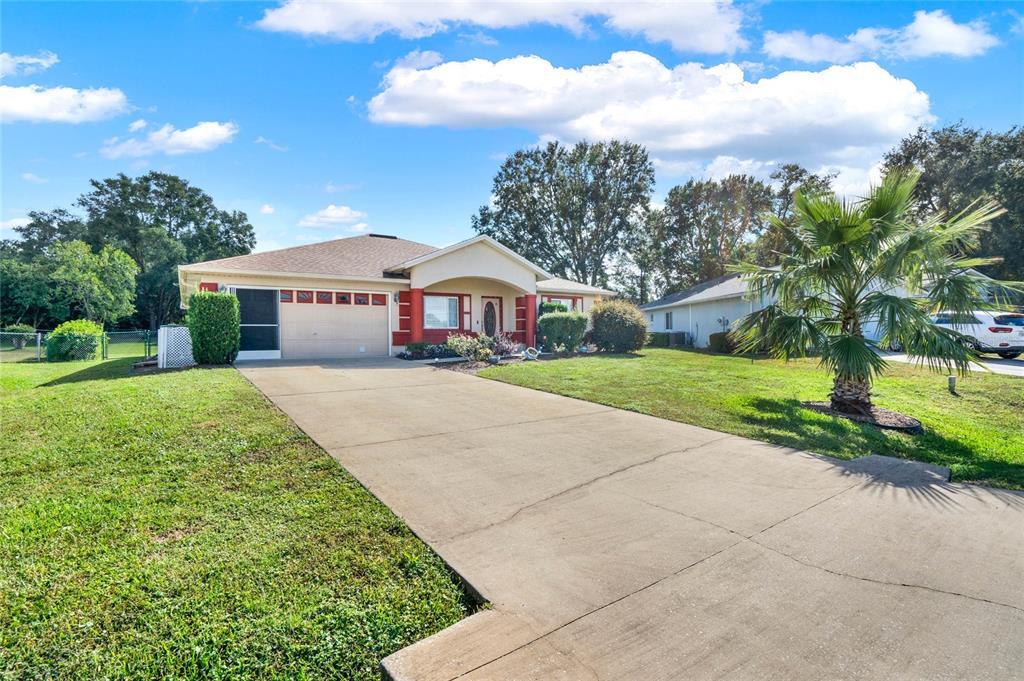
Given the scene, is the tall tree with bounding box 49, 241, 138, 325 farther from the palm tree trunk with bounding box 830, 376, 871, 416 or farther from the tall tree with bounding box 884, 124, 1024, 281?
→ the tall tree with bounding box 884, 124, 1024, 281

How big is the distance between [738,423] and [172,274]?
4646 cm

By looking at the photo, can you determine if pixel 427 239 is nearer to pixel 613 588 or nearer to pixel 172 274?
pixel 613 588

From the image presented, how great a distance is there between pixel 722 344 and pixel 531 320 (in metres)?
8.18

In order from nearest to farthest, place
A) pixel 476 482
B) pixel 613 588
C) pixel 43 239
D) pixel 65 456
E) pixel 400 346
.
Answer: pixel 613 588 → pixel 476 482 → pixel 65 456 → pixel 400 346 → pixel 43 239

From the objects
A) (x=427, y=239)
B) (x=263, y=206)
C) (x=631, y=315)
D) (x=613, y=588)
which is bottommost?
(x=613, y=588)

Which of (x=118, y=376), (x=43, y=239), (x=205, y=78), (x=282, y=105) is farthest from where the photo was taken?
(x=43, y=239)

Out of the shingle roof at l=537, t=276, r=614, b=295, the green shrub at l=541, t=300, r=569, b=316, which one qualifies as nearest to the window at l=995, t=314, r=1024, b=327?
the shingle roof at l=537, t=276, r=614, b=295

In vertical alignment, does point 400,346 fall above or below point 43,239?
below

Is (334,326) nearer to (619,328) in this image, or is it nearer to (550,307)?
(550,307)

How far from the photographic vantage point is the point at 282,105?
1424 centimetres

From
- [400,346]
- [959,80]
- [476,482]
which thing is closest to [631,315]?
[400,346]

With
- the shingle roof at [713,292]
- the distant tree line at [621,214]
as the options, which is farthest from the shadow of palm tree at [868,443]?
the distant tree line at [621,214]

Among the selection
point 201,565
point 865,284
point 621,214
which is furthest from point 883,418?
point 621,214

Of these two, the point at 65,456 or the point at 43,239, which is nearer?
the point at 65,456
